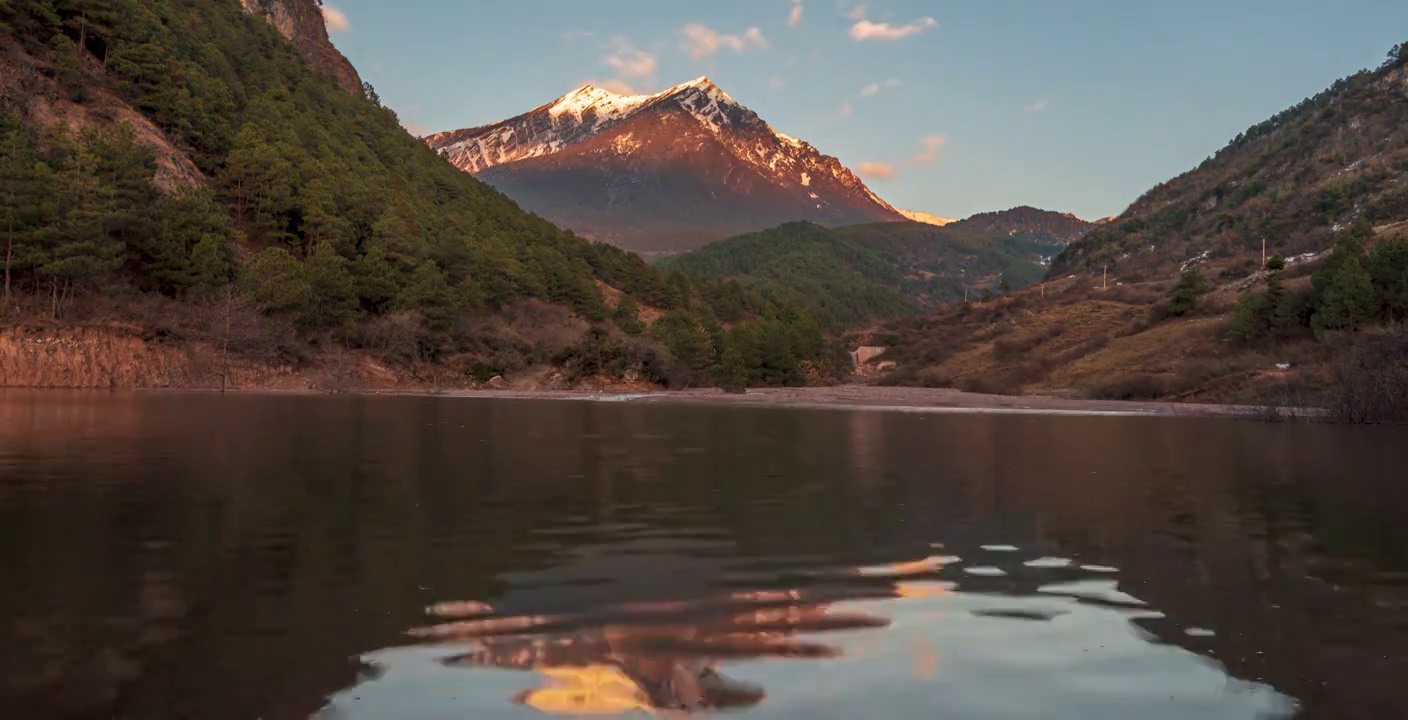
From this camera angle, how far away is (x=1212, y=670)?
7.64m

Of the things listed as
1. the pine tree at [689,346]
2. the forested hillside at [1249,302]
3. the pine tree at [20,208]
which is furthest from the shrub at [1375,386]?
the pine tree at [20,208]

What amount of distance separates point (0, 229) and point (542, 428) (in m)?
44.7

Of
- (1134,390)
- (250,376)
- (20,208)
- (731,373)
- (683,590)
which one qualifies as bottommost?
(683,590)

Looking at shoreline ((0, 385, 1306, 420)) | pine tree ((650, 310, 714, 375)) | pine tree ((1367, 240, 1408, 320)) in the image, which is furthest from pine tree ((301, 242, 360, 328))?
pine tree ((1367, 240, 1408, 320))

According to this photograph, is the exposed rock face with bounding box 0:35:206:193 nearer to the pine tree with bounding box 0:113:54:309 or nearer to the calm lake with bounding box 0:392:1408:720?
the pine tree with bounding box 0:113:54:309

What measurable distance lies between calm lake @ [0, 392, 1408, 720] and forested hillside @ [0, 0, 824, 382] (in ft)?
159

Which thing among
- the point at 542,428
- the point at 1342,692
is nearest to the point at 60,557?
the point at 1342,692

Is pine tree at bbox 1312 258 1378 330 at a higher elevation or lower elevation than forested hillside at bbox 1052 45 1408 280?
lower

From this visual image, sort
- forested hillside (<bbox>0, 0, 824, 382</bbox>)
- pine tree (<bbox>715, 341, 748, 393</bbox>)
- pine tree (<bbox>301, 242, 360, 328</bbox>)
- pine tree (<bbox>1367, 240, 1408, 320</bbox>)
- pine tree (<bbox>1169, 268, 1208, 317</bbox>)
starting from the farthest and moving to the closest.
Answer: pine tree (<bbox>1169, 268, 1208, 317</bbox>)
pine tree (<bbox>715, 341, 748, 393</bbox>)
pine tree (<bbox>301, 242, 360, 328</bbox>)
pine tree (<bbox>1367, 240, 1408, 320</bbox>)
forested hillside (<bbox>0, 0, 824, 382</bbox>)

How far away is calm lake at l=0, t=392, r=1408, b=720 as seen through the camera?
22.5 ft

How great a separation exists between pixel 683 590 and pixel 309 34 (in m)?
179

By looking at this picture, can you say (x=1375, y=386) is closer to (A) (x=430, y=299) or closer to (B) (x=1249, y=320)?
(B) (x=1249, y=320)

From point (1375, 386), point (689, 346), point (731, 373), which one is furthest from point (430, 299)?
point (1375, 386)

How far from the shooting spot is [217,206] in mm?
76000
